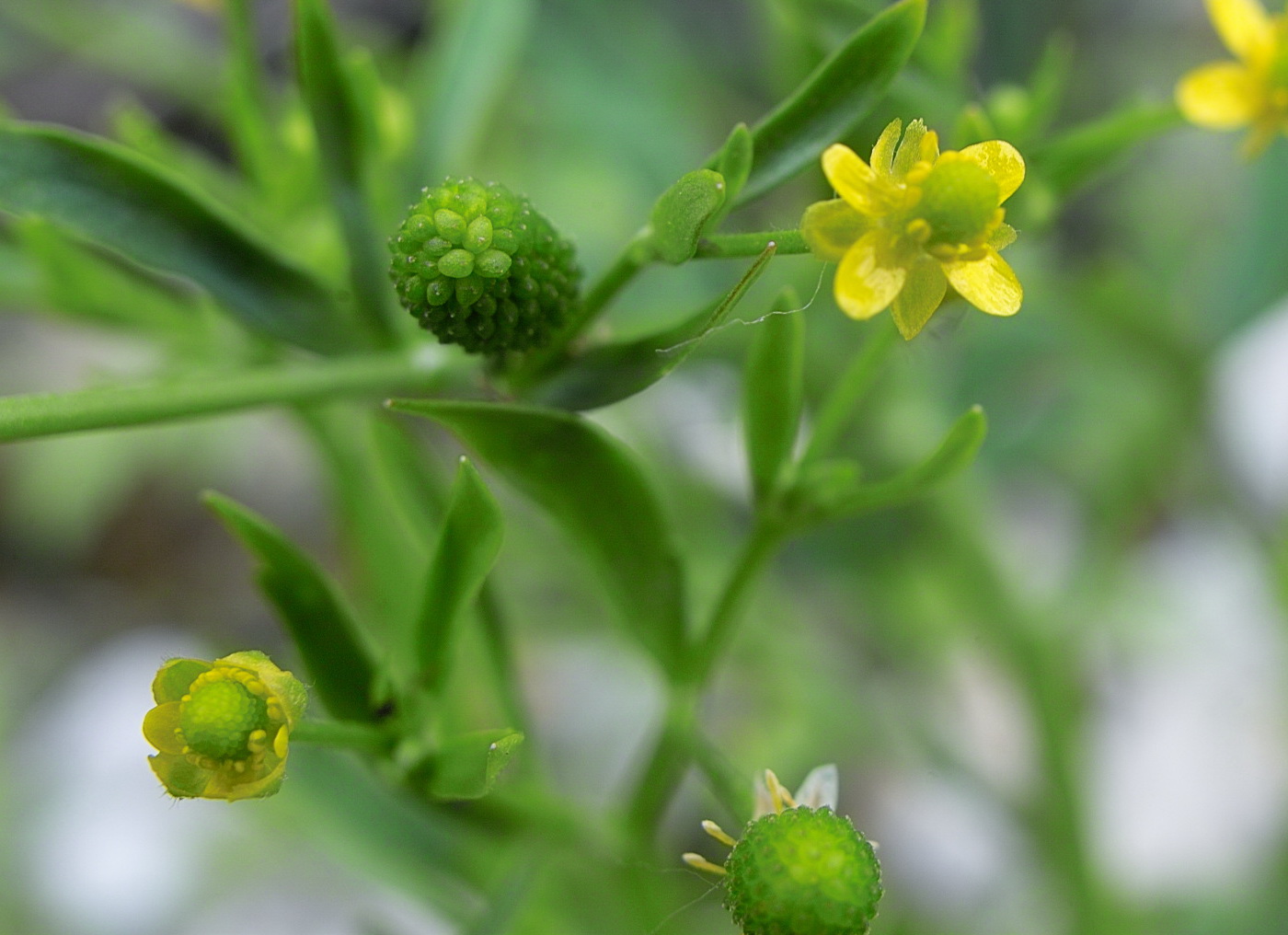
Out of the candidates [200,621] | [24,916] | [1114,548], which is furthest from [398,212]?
[200,621]

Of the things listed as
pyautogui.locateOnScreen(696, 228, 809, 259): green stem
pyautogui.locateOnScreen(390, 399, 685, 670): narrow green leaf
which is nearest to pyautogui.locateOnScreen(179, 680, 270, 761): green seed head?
pyautogui.locateOnScreen(390, 399, 685, 670): narrow green leaf

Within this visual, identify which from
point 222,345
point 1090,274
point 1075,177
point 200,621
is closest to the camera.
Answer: point 1075,177

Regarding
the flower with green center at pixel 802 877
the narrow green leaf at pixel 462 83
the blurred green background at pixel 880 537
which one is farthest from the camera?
the blurred green background at pixel 880 537

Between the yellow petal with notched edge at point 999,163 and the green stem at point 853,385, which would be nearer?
the yellow petal with notched edge at point 999,163

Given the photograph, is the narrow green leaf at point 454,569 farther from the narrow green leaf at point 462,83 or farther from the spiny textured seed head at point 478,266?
the narrow green leaf at point 462,83

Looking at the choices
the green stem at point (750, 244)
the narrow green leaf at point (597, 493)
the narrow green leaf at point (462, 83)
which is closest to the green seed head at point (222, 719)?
the narrow green leaf at point (597, 493)

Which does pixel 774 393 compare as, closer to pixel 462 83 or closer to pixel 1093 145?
pixel 1093 145

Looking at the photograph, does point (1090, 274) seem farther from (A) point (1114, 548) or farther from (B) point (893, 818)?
(B) point (893, 818)

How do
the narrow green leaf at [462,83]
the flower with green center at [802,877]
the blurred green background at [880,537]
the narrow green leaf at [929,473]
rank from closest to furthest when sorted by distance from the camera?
the flower with green center at [802,877], the narrow green leaf at [929,473], the narrow green leaf at [462,83], the blurred green background at [880,537]
